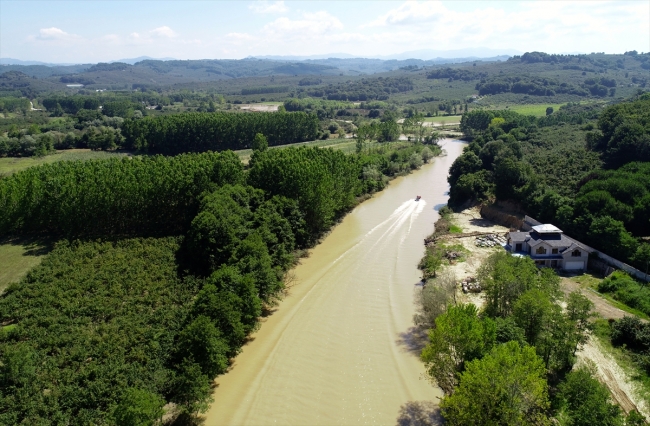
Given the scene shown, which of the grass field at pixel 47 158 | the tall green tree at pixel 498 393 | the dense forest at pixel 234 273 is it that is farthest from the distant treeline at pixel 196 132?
the tall green tree at pixel 498 393


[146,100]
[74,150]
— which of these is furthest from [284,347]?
[146,100]

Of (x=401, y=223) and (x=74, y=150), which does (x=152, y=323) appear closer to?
(x=401, y=223)

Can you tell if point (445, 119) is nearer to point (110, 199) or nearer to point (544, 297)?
point (110, 199)

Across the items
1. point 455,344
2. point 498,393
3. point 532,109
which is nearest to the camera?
point 498,393

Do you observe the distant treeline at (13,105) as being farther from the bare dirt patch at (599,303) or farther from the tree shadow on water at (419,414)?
the bare dirt patch at (599,303)

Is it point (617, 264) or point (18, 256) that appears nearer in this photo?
point (617, 264)

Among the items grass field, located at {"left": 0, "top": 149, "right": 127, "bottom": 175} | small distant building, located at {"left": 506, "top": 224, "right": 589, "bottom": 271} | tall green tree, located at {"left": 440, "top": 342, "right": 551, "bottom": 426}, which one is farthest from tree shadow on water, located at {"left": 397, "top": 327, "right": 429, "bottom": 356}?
grass field, located at {"left": 0, "top": 149, "right": 127, "bottom": 175}

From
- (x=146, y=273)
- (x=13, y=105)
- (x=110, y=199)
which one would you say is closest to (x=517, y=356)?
(x=146, y=273)
